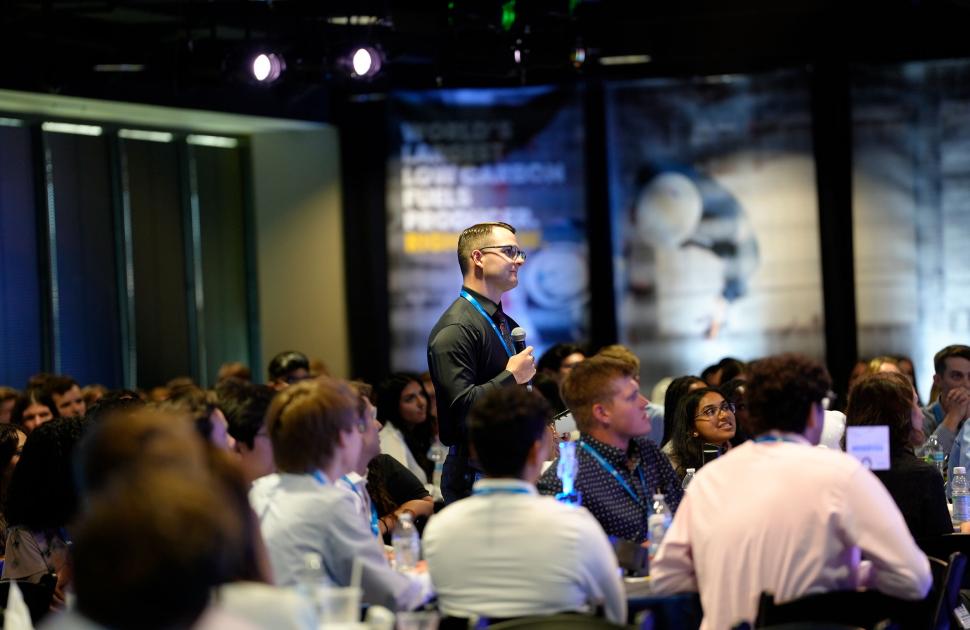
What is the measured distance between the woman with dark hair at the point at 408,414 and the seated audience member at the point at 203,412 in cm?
301

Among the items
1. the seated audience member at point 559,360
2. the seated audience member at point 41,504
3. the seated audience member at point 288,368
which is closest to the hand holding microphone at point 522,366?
the seated audience member at point 41,504

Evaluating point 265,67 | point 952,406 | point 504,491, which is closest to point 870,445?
point 504,491

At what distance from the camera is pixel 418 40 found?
10.9 m

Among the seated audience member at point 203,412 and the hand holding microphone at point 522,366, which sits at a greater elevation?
the hand holding microphone at point 522,366

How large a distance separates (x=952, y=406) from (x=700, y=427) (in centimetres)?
151

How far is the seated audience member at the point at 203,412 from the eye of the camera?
4.25m

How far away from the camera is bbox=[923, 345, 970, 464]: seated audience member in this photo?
614 centimetres

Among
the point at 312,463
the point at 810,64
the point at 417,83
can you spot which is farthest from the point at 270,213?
the point at 312,463

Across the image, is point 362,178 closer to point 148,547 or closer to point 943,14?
point 943,14

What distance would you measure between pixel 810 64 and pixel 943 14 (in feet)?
3.61

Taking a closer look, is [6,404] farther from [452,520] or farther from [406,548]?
[452,520]

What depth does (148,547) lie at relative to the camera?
6.26ft

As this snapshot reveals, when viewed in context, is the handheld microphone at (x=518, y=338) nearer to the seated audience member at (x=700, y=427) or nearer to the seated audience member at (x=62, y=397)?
the seated audience member at (x=700, y=427)

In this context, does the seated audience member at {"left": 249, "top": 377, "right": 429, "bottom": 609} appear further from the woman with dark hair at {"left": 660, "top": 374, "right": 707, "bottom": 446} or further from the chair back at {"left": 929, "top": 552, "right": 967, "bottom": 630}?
the woman with dark hair at {"left": 660, "top": 374, "right": 707, "bottom": 446}
